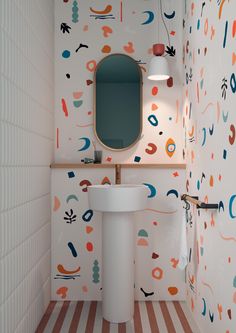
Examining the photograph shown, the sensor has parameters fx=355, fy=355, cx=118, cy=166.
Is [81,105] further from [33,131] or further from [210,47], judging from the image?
[210,47]

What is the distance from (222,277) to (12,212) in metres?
1.10

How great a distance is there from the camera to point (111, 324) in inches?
94.3

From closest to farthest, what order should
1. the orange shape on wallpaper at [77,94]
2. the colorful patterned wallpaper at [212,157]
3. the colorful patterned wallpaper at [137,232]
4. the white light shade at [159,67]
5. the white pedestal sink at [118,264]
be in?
the colorful patterned wallpaper at [212,157], the white pedestal sink at [118,264], the white light shade at [159,67], the colorful patterned wallpaper at [137,232], the orange shape on wallpaper at [77,94]

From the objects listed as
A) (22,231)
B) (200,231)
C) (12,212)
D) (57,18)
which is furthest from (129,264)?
(57,18)

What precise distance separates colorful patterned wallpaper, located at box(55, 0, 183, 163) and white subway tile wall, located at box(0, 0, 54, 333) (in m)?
0.16

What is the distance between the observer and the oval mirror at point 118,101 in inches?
113

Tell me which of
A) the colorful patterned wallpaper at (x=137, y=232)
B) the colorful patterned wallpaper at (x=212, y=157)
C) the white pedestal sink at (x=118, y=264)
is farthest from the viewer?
the colorful patterned wallpaper at (x=137, y=232)

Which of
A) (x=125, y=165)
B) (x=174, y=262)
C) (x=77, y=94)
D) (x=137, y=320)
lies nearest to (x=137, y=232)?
(x=174, y=262)

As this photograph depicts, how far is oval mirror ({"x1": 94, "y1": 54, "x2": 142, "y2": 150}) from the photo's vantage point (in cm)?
288

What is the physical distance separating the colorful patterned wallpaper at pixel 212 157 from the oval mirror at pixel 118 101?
1.48 feet

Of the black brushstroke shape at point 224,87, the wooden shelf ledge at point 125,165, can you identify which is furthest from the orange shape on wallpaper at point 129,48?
the black brushstroke shape at point 224,87

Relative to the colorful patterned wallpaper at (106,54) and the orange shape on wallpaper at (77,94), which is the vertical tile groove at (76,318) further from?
the orange shape on wallpaper at (77,94)

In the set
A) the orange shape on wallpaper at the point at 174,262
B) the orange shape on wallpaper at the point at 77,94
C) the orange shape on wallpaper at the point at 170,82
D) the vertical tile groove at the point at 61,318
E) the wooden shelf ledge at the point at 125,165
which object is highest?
the orange shape on wallpaper at the point at 170,82

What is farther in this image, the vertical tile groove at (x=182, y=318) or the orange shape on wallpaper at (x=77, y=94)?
the orange shape on wallpaper at (x=77, y=94)
